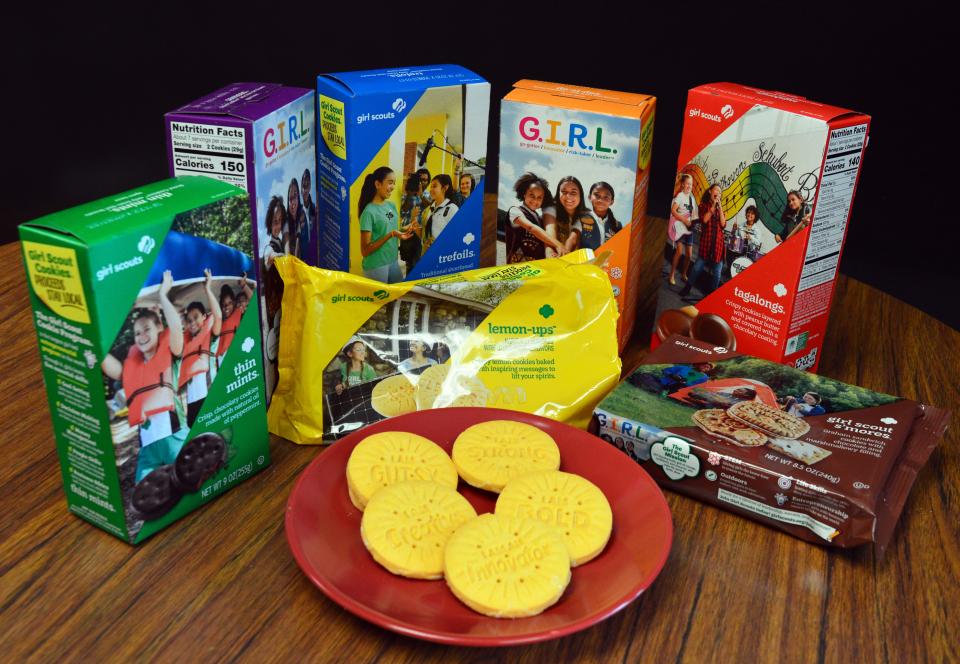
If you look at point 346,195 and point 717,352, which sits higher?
point 346,195

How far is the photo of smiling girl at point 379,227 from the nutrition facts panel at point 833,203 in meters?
0.54

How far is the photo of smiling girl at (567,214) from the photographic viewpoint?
4.28 ft

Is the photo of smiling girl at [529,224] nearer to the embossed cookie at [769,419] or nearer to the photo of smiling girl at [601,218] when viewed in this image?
the photo of smiling girl at [601,218]

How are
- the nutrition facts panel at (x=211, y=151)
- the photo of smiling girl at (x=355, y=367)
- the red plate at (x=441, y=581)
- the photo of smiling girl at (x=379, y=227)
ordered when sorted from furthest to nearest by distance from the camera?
the photo of smiling girl at (x=379, y=227) → the photo of smiling girl at (x=355, y=367) → the nutrition facts panel at (x=211, y=151) → the red plate at (x=441, y=581)

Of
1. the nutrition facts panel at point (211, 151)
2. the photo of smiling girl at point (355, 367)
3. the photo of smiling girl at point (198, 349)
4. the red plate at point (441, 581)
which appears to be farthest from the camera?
the photo of smiling girl at point (355, 367)

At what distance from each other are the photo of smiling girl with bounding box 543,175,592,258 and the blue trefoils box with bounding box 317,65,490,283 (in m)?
0.12

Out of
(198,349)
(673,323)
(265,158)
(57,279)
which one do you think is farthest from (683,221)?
(57,279)

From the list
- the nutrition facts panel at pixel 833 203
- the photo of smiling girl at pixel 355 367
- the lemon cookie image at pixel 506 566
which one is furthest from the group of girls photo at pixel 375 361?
the nutrition facts panel at pixel 833 203

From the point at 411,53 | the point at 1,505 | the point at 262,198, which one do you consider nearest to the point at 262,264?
the point at 262,198

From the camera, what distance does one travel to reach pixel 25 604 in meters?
0.91

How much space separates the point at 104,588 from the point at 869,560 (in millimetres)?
780

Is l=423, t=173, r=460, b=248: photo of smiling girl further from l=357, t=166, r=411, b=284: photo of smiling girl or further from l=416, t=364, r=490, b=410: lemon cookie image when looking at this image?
l=416, t=364, r=490, b=410: lemon cookie image

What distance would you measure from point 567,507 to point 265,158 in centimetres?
53

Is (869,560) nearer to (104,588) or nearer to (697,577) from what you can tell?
(697,577)
